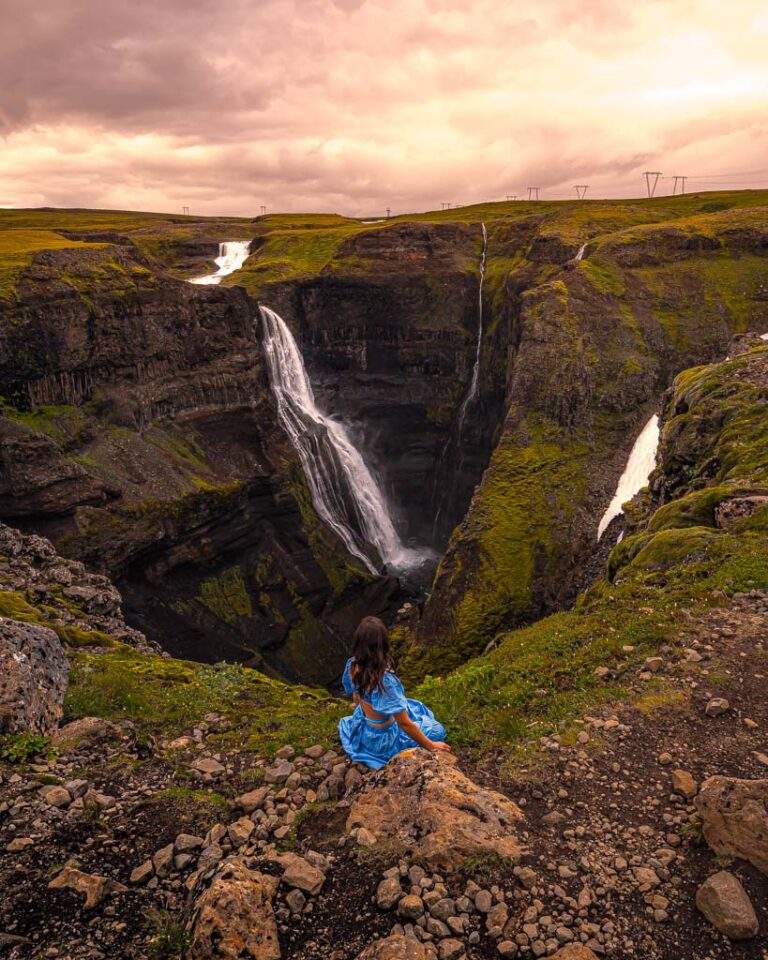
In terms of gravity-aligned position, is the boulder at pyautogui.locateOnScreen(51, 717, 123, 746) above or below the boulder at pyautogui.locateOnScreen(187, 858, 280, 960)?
below

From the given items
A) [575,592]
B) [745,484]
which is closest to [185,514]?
[575,592]

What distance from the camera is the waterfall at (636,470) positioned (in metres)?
46.6

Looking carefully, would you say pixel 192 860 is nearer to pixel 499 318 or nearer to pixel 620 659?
pixel 620 659

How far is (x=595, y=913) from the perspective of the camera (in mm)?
6293

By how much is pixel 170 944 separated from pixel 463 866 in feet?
10.0

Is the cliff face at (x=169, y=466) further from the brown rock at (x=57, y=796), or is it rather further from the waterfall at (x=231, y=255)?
the waterfall at (x=231, y=255)

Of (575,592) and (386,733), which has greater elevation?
(386,733)

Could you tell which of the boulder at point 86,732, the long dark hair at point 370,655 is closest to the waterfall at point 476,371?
the boulder at point 86,732

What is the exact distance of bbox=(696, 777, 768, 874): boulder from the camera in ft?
21.3

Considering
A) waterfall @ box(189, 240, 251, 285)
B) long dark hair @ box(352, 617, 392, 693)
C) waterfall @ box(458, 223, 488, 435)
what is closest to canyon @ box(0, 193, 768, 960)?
waterfall @ box(458, 223, 488, 435)

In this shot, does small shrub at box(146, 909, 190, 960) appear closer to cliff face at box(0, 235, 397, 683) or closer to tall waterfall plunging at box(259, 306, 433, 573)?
cliff face at box(0, 235, 397, 683)

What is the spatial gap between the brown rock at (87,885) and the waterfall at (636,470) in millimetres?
42684

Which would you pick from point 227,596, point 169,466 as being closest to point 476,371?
point 169,466

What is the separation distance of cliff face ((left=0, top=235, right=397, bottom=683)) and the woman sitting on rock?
101 ft
